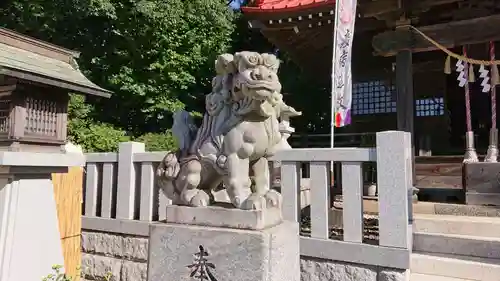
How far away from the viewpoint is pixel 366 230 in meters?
4.71

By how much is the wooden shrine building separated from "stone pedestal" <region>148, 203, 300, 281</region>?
4.67 m

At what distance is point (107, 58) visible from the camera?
39.1ft

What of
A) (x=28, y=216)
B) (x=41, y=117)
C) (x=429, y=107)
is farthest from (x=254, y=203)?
(x=429, y=107)

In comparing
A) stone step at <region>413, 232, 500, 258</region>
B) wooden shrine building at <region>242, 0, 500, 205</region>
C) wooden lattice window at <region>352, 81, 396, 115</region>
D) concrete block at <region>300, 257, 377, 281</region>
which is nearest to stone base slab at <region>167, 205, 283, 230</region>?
concrete block at <region>300, 257, 377, 281</region>

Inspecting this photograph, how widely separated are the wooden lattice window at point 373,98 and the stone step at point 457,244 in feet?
18.3

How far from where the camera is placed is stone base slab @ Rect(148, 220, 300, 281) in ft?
8.08

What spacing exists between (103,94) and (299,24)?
4.75m

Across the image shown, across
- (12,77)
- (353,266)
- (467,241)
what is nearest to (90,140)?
(12,77)

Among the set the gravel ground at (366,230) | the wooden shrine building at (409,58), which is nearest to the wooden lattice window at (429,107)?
the wooden shrine building at (409,58)

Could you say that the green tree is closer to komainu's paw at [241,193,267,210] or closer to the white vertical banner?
the white vertical banner

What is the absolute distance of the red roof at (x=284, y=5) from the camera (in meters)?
7.55

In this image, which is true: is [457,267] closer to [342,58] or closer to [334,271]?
[334,271]

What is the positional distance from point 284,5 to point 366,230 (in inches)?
213

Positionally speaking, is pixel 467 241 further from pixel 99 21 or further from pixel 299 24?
pixel 99 21
